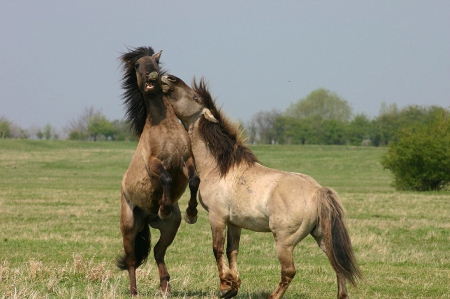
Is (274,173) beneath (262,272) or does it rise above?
above

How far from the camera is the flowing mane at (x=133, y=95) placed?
7476 mm

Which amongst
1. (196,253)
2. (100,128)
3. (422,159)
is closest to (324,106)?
(100,128)

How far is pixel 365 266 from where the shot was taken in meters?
9.86

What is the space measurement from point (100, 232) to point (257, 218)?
8.84 meters

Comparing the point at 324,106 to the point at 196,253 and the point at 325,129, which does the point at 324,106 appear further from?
the point at 196,253

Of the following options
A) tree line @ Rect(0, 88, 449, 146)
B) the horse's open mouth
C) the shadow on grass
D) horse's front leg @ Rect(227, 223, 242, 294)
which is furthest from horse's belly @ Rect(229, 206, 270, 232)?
tree line @ Rect(0, 88, 449, 146)

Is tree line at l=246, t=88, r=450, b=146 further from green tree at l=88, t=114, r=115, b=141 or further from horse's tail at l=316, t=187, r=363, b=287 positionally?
horse's tail at l=316, t=187, r=363, b=287

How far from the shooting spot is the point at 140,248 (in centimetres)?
796

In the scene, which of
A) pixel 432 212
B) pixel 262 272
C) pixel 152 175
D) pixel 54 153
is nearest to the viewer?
pixel 152 175

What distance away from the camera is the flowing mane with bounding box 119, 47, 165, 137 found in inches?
294

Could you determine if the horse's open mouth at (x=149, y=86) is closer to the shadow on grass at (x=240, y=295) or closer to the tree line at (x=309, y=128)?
the shadow on grass at (x=240, y=295)

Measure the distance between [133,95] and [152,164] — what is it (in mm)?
1203

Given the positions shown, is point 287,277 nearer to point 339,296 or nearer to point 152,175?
point 339,296

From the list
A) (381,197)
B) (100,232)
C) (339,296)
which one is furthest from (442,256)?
(381,197)
